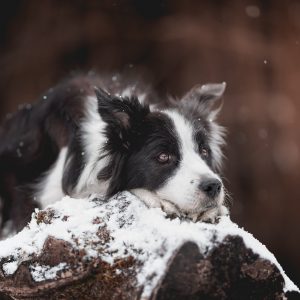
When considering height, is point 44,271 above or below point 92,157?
above

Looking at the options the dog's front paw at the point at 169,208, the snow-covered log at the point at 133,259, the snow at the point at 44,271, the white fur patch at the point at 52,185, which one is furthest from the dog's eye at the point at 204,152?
the snow at the point at 44,271

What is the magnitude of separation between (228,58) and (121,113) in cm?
519

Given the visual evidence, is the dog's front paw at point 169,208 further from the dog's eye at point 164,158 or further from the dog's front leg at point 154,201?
the dog's eye at point 164,158

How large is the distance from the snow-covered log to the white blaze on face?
0.39 metres

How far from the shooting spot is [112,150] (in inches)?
168

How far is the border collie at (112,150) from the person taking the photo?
12.5 ft

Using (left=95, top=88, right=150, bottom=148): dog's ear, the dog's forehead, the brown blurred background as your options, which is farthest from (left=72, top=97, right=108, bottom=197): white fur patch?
the brown blurred background

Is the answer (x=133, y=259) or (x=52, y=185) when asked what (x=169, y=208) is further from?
(x=52, y=185)

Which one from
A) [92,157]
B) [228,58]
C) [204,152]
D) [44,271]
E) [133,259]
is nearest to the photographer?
[133,259]

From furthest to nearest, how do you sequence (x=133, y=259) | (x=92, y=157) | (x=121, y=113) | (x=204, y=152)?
(x=92, y=157) < (x=204, y=152) < (x=121, y=113) < (x=133, y=259)

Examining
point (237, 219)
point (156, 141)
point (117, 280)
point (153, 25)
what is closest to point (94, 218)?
point (117, 280)

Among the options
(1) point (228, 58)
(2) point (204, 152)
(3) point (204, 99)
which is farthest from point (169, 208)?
(1) point (228, 58)

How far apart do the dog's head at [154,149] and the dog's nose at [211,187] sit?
5cm

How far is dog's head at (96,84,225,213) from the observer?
3848 millimetres
